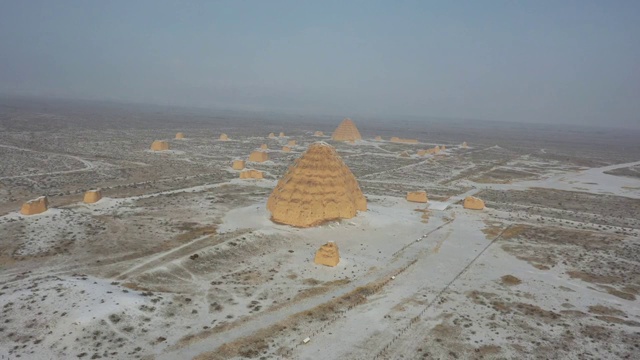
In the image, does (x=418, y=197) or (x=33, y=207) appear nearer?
(x=33, y=207)

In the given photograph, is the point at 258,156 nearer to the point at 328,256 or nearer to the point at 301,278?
the point at 328,256

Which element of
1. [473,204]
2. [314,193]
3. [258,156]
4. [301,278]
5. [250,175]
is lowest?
[301,278]

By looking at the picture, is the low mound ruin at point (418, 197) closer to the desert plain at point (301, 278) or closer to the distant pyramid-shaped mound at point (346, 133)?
the desert plain at point (301, 278)

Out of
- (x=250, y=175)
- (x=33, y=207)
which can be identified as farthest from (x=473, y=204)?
(x=33, y=207)

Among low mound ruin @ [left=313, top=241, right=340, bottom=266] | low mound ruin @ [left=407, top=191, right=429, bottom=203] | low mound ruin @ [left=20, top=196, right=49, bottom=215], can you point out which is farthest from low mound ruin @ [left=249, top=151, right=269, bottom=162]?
low mound ruin @ [left=313, top=241, right=340, bottom=266]

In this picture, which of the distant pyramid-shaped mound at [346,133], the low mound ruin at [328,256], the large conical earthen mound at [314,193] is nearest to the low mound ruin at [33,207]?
the large conical earthen mound at [314,193]

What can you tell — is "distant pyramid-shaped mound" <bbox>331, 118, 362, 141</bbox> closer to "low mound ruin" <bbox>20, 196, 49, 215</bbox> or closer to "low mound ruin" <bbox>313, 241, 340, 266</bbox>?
"low mound ruin" <bbox>20, 196, 49, 215</bbox>

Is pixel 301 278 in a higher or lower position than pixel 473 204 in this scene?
lower
